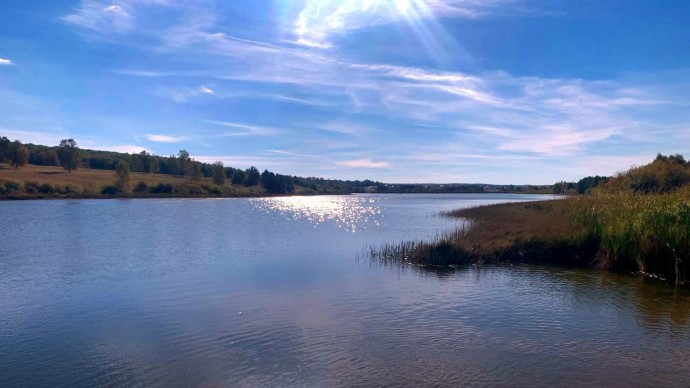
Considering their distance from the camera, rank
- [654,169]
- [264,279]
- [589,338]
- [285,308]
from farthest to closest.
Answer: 1. [654,169]
2. [264,279]
3. [285,308]
4. [589,338]

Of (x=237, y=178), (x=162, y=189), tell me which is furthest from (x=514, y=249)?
(x=237, y=178)

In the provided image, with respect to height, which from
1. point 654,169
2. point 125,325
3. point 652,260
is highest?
point 654,169

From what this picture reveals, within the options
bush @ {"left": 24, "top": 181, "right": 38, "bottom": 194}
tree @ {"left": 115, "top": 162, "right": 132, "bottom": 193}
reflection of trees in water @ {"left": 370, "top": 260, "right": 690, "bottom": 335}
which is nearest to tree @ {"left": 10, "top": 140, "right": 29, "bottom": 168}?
bush @ {"left": 24, "top": 181, "right": 38, "bottom": 194}

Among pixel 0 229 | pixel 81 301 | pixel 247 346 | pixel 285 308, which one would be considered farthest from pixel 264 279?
pixel 0 229

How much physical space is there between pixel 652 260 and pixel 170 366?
18793 millimetres

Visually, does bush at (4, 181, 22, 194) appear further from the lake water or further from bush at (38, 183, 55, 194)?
the lake water

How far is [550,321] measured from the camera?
14.7 meters

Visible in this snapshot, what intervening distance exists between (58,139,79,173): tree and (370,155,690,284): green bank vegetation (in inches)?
4396

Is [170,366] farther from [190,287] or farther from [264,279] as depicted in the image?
[264,279]

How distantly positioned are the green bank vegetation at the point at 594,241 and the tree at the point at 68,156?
4396 inches

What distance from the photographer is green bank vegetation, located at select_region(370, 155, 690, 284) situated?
1973 cm

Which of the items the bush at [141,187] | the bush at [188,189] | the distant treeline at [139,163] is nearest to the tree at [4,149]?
the distant treeline at [139,163]

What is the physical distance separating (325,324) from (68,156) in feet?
401

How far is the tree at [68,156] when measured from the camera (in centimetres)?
11819
